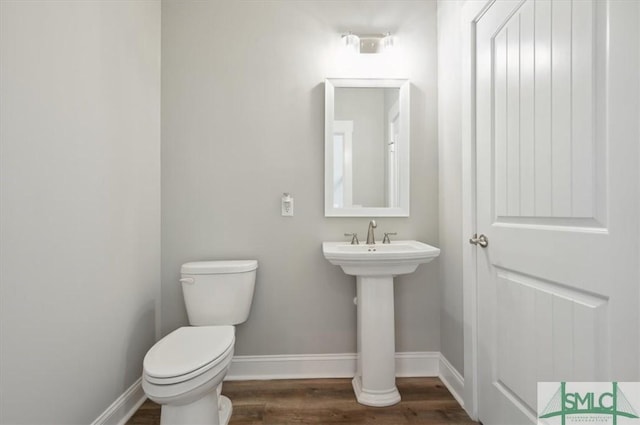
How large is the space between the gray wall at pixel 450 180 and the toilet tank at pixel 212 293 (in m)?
1.24

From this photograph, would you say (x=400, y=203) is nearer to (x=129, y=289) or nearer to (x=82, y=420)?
(x=129, y=289)

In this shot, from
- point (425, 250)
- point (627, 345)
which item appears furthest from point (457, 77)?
point (627, 345)

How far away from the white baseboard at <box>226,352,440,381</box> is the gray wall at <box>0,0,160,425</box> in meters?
0.61

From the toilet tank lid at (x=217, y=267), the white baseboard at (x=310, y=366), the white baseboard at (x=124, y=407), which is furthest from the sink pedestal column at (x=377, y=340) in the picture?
the white baseboard at (x=124, y=407)

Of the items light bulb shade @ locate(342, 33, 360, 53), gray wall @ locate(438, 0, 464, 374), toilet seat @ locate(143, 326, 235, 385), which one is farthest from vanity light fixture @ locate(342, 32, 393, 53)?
toilet seat @ locate(143, 326, 235, 385)

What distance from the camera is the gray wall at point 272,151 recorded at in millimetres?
1950

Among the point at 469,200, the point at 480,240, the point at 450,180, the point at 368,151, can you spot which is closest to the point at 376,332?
the point at 480,240

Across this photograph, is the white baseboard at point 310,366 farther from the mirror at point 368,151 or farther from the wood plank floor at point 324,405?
the mirror at point 368,151

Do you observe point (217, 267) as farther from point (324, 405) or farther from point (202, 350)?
point (324, 405)

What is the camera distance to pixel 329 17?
1.98 meters

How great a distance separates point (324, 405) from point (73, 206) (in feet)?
5.03

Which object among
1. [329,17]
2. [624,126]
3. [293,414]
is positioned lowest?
[293,414]

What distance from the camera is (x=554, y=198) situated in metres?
1.07

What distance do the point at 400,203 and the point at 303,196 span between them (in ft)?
2.07
